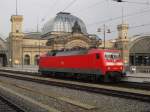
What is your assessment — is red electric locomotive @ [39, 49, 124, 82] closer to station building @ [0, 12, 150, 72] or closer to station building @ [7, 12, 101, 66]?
station building @ [7, 12, 101, 66]

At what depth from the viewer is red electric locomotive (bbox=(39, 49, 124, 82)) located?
32.8 meters

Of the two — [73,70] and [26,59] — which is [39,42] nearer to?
[26,59]

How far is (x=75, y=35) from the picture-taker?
124188 millimetres

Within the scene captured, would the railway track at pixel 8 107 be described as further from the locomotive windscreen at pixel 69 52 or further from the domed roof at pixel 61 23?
the domed roof at pixel 61 23

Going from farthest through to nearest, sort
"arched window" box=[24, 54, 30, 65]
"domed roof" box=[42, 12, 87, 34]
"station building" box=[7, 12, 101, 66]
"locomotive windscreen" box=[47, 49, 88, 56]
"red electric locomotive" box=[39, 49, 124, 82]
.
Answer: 1. "domed roof" box=[42, 12, 87, 34]
2. "arched window" box=[24, 54, 30, 65]
3. "station building" box=[7, 12, 101, 66]
4. "locomotive windscreen" box=[47, 49, 88, 56]
5. "red electric locomotive" box=[39, 49, 124, 82]

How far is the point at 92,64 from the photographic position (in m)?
34.1

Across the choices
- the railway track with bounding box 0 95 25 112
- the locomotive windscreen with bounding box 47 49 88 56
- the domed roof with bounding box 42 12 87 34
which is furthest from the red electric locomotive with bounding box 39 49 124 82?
the domed roof with bounding box 42 12 87 34

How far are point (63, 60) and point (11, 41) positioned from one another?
82.1m

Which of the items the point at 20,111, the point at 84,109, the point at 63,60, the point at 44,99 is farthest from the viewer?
the point at 63,60

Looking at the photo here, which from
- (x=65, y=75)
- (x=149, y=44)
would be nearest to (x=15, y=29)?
(x=149, y=44)

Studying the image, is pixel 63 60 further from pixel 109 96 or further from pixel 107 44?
pixel 107 44

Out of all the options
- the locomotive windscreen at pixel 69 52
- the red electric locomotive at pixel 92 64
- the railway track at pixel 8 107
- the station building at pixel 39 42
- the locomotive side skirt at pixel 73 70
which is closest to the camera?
the railway track at pixel 8 107

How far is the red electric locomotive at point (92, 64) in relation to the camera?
32750 millimetres

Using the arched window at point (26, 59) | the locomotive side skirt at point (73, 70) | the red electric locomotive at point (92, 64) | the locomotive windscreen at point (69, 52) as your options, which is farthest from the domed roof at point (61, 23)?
the red electric locomotive at point (92, 64)
